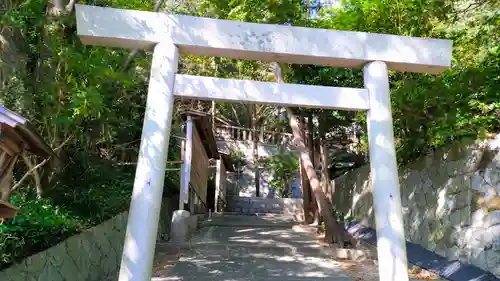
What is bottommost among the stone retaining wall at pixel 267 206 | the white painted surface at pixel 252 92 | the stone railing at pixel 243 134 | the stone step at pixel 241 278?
the stone step at pixel 241 278

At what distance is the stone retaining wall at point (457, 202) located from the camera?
5879mm

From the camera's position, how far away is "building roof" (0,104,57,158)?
3620 millimetres

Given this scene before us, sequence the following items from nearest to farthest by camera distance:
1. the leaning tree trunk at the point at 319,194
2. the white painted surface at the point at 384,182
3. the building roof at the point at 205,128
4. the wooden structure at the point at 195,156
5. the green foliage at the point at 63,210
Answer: the green foliage at the point at 63,210, the white painted surface at the point at 384,182, the leaning tree trunk at the point at 319,194, the wooden structure at the point at 195,156, the building roof at the point at 205,128

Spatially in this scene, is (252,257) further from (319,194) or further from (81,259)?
(81,259)

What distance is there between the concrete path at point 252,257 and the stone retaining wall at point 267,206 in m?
6.18

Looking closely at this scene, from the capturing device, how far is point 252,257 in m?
8.64

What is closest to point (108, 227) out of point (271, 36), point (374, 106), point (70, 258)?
point (70, 258)

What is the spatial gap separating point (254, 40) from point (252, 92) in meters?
0.63

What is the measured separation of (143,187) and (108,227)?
10.8 ft

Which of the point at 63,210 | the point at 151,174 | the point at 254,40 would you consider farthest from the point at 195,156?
the point at 151,174

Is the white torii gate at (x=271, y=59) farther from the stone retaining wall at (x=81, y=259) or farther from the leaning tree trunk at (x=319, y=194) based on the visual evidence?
the leaning tree trunk at (x=319, y=194)

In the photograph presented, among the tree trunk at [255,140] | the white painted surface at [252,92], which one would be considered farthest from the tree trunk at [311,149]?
the tree trunk at [255,140]

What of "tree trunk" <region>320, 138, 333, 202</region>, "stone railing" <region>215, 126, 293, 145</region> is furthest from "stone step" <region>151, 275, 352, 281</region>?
"stone railing" <region>215, 126, 293, 145</region>

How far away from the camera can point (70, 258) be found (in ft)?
18.0
